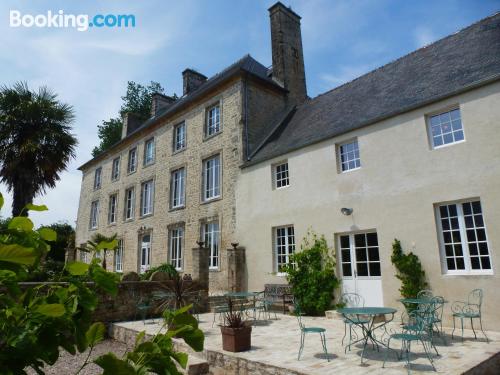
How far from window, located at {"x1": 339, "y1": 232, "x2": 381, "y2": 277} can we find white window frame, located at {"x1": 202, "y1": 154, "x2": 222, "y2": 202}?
6430 mm

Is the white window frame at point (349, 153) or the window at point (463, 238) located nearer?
the window at point (463, 238)

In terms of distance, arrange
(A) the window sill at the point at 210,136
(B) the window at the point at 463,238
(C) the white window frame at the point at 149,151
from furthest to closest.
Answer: (C) the white window frame at the point at 149,151 < (A) the window sill at the point at 210,136 < (B) the window at the point at 463,238

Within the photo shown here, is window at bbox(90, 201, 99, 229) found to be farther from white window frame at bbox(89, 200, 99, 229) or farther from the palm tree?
the palm tree

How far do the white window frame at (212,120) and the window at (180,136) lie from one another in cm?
168

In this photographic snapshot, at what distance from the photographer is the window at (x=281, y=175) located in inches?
476

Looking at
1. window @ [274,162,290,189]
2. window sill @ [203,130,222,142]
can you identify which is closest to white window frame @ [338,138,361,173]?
window @ [274,162,290,189]

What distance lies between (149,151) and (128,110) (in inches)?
546

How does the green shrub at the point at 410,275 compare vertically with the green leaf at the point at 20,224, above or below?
below

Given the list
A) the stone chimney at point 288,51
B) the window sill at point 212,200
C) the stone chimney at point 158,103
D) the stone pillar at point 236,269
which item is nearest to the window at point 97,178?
the stone chimney at point 158,103

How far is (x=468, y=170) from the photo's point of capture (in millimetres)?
7824

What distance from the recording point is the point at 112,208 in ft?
71.4

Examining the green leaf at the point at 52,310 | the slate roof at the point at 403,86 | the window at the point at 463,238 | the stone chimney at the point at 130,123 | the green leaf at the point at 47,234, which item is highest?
the stone chimney at the point at 130,123

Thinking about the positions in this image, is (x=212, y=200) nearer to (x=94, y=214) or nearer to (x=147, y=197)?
(x=147, y=197)

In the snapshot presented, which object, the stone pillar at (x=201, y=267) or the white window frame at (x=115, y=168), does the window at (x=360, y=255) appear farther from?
the white window frame at (x=115, y=168)
